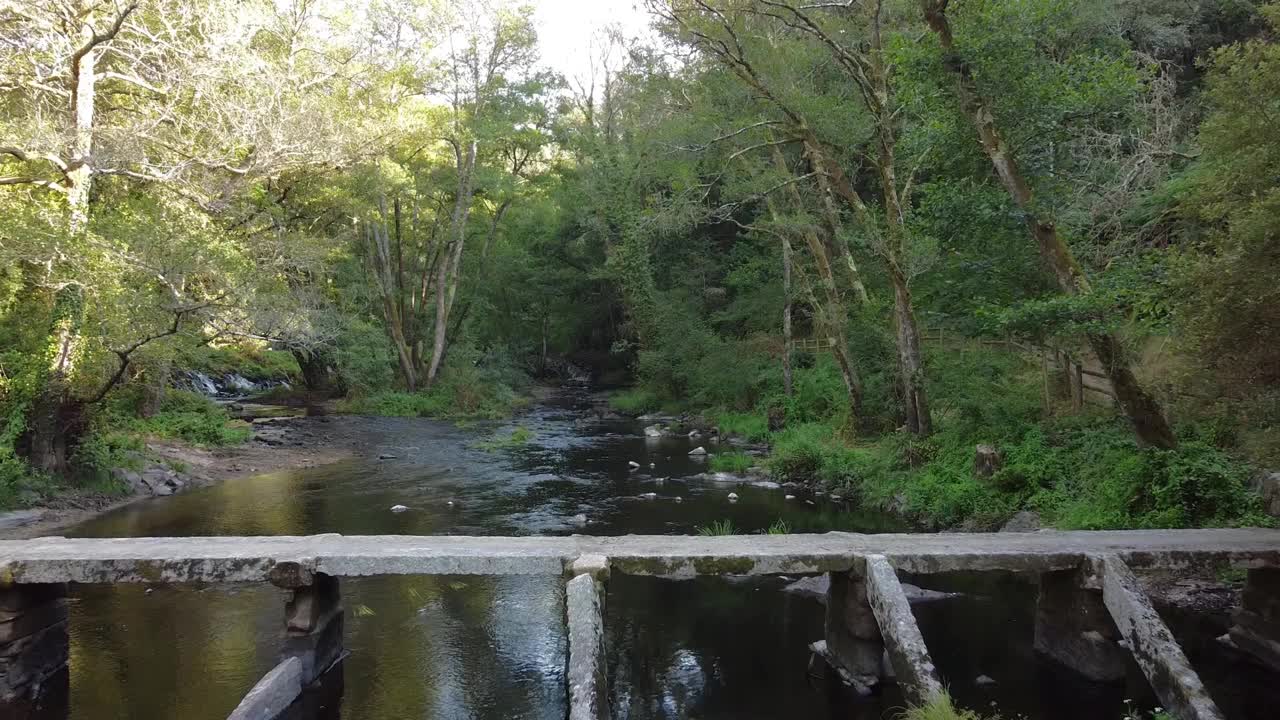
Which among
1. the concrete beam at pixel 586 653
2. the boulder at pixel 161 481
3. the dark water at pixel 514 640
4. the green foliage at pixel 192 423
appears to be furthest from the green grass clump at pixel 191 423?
the concrete beam at pixel 586 653

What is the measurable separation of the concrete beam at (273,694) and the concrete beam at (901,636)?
5012 mm

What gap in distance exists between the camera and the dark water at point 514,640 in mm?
6973

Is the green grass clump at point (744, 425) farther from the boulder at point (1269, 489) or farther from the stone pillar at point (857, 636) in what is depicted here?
the stone pillar at point (857, 636)

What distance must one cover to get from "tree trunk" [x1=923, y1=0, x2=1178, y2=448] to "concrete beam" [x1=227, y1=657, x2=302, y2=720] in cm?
958

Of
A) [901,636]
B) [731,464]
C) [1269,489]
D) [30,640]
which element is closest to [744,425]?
[731,464]

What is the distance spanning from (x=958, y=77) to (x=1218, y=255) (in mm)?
4942

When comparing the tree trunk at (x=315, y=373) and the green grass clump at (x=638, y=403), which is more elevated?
the tree trunk at (x=315, y=373)

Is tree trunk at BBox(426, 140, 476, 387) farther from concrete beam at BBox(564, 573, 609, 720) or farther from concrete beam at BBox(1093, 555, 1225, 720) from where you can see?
concrete beam at BBox(1093, 555, 1225, 720)

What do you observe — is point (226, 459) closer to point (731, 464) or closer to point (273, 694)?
point (731, 464)

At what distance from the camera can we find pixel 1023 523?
1117 centimetres

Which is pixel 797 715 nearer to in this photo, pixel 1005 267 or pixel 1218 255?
pixel 1218 255

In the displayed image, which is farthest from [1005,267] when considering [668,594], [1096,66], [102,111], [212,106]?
[102,111]

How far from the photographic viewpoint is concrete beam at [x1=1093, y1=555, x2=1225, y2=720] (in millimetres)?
5727

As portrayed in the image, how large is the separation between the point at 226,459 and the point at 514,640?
13.9 m
